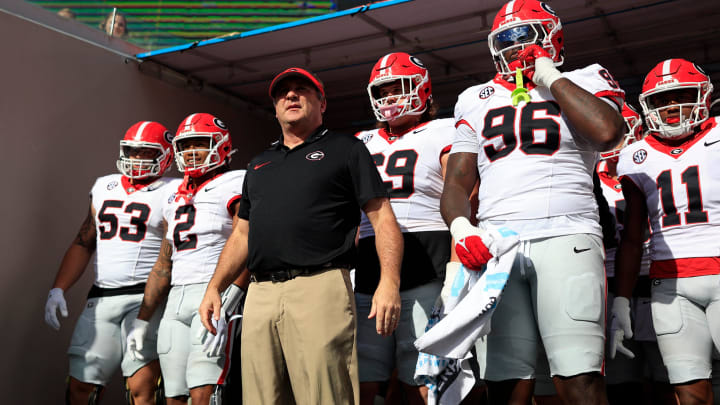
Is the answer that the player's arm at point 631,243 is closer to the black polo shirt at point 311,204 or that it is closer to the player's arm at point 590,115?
the player's arm at point 590,115

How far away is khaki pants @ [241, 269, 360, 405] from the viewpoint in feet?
8.08

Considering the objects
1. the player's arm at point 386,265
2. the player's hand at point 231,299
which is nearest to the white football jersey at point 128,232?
the player's hand at point 231,299

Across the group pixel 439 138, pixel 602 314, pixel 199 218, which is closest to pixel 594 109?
pixel 602 314

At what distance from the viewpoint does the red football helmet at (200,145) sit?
432cm

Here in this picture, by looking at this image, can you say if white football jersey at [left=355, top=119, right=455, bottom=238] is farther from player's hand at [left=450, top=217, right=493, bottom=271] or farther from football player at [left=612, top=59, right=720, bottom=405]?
football player at [left=612, top=59, right=720, bottom=405]

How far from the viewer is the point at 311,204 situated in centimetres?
264

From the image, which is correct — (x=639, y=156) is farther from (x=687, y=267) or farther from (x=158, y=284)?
(x=158, y=284)

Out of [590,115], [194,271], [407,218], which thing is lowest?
[194,271]

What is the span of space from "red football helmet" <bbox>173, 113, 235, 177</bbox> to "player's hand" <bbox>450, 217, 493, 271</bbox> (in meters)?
2.32

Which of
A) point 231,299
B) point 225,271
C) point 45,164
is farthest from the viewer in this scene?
point 45,164

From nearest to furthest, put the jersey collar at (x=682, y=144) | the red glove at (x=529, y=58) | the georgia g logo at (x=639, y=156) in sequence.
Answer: the red glove at (x=529, y=58), the jersey collar at (x=682, y=144), the georgia g logo at (x=639, y=156)

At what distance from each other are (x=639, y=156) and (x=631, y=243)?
510mm

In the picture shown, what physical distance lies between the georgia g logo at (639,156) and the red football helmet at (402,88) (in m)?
1.15

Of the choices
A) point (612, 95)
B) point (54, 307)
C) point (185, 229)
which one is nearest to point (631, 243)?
point (612, 95)
